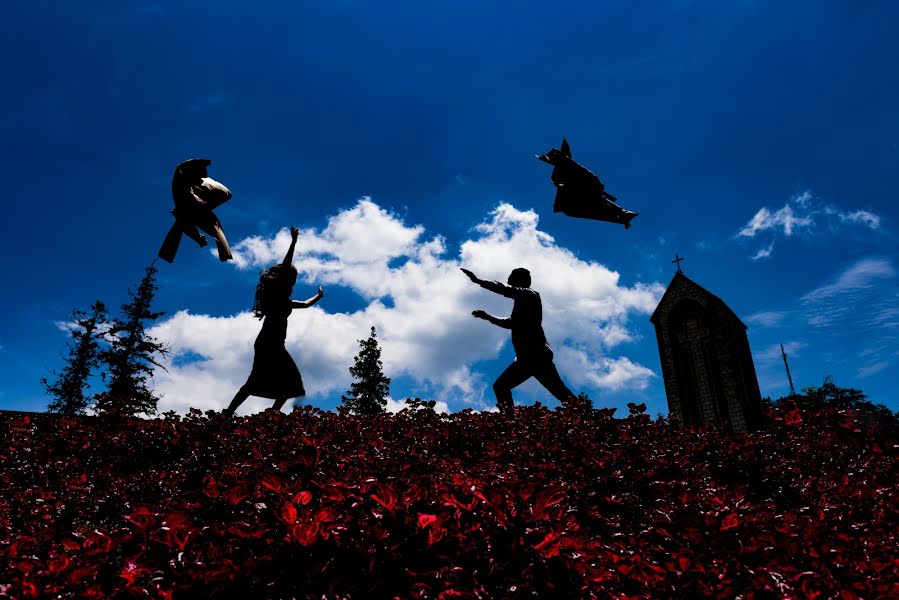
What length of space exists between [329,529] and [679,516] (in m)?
2.14

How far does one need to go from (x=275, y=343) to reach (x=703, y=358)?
2730 cm

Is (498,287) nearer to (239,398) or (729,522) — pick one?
(239,398)

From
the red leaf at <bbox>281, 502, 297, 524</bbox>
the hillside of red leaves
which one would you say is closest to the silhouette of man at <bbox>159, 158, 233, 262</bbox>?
the hillside of red leaves

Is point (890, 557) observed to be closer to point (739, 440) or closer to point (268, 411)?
point (739, 440)

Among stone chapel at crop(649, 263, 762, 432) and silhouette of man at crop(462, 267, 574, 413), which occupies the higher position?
stone chapel at crop(649, 263, 762, 432)

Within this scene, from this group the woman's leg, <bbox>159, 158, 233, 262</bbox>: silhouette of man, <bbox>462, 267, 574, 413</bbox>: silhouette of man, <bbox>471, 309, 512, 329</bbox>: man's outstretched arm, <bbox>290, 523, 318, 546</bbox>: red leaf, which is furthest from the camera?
<bbox>471, 309, 512, 329</bbox>: man's outstretched arm

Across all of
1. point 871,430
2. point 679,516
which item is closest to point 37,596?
point 679,516

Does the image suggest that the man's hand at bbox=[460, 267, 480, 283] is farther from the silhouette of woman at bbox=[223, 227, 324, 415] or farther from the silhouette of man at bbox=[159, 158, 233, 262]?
the silhouette of man at bbox=[159, 158, 233, 262]

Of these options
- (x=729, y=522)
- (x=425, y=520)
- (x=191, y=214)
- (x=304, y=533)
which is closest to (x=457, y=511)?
(x=425, y=520)

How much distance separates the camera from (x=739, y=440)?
6.01 meters

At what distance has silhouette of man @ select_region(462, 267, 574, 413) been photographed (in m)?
8.41

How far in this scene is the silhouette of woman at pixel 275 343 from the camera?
8.14 m

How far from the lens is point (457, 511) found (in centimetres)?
241

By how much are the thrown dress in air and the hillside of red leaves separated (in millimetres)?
1443
